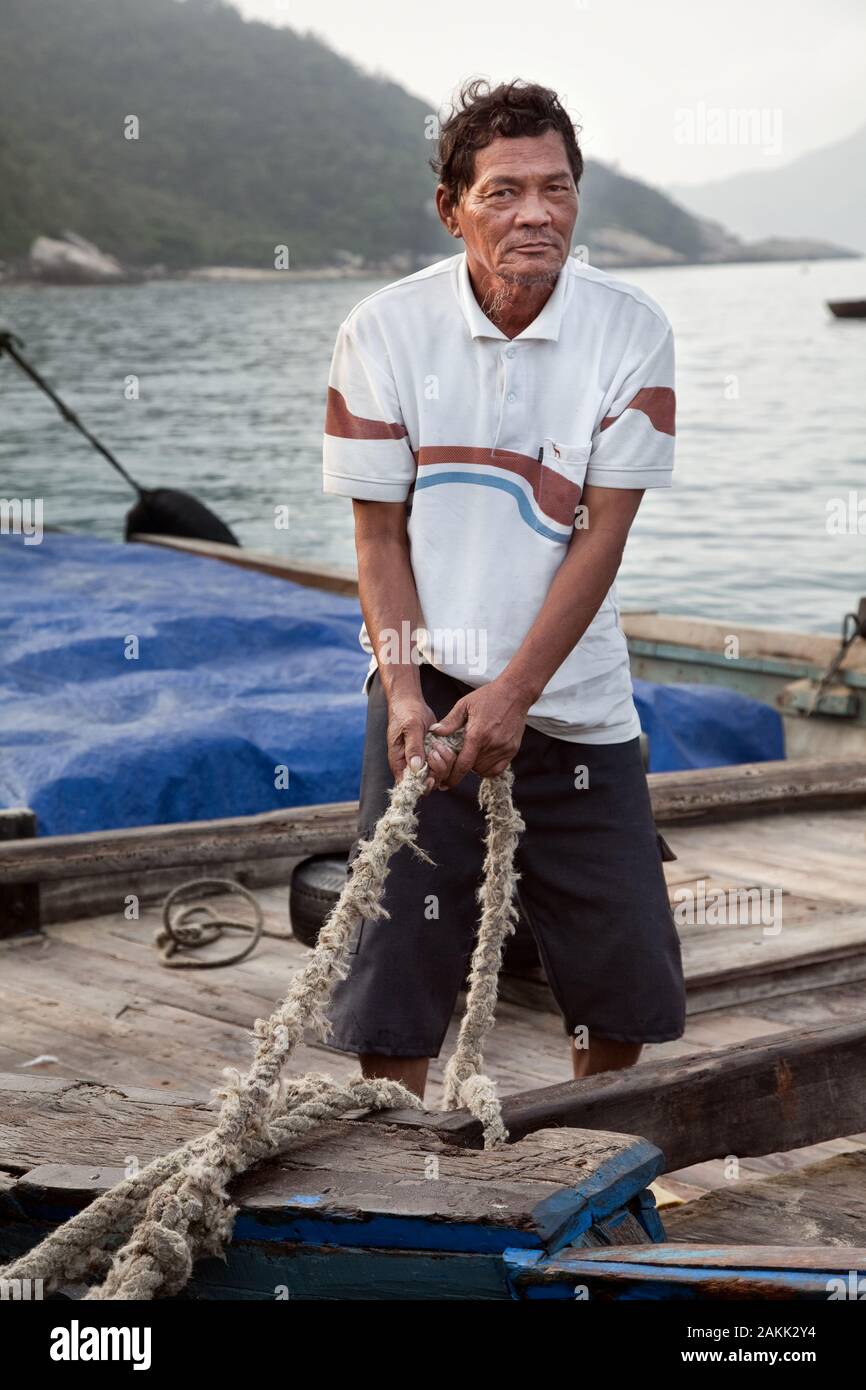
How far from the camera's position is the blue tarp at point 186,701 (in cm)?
559

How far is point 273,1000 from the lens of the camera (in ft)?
14.6

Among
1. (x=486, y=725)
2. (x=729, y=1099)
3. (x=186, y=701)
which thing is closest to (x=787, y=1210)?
(x=729, y=1099)

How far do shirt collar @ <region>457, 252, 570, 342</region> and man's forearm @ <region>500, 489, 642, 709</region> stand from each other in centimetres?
32

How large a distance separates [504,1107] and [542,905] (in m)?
0.56

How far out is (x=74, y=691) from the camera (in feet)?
21.2

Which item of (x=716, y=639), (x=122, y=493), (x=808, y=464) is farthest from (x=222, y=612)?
(x=808, y=464)

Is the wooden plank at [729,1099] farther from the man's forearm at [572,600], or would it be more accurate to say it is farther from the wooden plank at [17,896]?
the wooden plank at [17,896]

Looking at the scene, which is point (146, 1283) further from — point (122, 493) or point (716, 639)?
point (122, 493)

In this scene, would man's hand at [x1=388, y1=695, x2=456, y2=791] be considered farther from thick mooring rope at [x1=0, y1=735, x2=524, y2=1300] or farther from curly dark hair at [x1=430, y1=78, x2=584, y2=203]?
curly dark hair at [x1=430, y1=78, x2=584, y2=203]

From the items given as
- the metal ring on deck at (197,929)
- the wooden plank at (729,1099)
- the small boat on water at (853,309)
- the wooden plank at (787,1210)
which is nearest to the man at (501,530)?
the wooden plank at (729,1099)

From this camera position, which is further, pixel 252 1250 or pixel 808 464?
pixel 808 464
